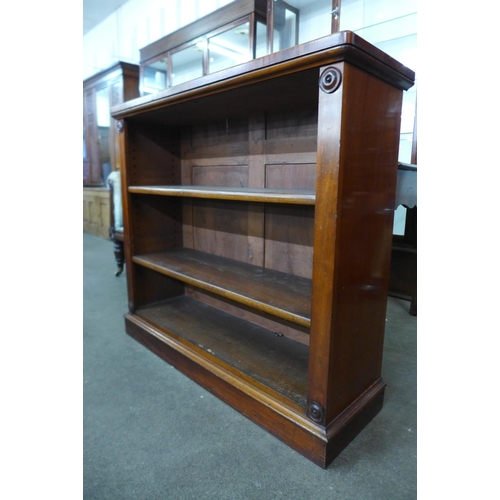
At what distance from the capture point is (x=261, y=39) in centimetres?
303

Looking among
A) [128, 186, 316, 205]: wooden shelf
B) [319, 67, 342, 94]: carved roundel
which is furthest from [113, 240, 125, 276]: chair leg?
[319, 67, 342, 94]: carved roundel

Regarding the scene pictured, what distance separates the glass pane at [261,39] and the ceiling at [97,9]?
2.97 metres

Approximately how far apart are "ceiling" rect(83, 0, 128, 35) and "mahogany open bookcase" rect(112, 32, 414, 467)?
4.25m

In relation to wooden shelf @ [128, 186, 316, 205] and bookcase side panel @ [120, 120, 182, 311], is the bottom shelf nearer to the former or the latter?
bookcase side panel @ [120, 120, 182, 311]

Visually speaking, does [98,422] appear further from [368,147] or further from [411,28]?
[411,28]

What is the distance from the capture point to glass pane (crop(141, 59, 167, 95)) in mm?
4066

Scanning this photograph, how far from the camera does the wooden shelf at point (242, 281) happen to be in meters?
1.18

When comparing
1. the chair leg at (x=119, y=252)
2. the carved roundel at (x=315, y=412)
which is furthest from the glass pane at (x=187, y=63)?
the carved roundel at (x=315, y=412)

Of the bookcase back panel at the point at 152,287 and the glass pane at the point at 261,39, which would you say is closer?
the bookcase back panel at the point at 152,287

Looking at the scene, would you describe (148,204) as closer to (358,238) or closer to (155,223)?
(155,223)

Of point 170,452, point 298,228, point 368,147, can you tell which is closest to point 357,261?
point 368,147

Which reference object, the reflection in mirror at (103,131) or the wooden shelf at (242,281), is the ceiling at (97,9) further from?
the wooden shelf at (242,281)

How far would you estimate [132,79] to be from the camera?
4.50m

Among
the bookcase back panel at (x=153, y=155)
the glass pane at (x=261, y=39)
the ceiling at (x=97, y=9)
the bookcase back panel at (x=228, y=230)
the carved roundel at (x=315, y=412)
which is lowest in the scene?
the carved roundel at (x=315, y=412)
